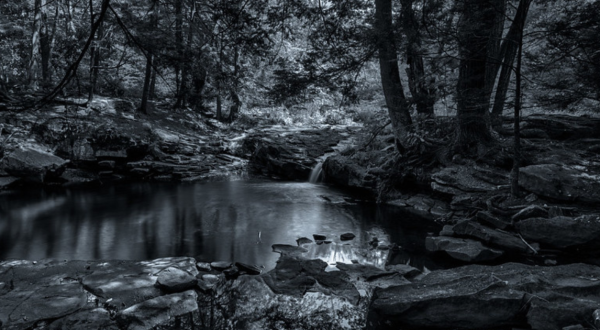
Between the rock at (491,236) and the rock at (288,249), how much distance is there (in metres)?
2.99

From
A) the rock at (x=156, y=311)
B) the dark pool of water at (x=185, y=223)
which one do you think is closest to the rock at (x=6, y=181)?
the dark pool of water at (x=185, y=223)

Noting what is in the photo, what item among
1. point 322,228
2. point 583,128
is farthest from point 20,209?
point 583,128

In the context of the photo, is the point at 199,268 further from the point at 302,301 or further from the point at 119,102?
the point at 119,102

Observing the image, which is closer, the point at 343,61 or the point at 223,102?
the point at 343,61

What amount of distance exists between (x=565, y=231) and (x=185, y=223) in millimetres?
8062

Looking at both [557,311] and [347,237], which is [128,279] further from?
[557,311]

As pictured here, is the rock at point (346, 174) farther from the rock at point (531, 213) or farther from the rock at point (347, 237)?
the rock at point (531, 213)

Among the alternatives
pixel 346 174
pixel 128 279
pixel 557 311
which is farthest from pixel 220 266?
pixel 346 174

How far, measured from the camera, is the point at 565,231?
589cm

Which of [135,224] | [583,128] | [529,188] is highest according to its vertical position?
[583,128]

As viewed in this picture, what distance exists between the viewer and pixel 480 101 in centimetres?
794

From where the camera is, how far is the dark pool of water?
699 centimetres

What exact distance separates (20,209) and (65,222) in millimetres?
2192

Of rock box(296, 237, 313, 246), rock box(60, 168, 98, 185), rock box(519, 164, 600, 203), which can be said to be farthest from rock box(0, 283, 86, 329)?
rock box(60, 168, 98, 185)
